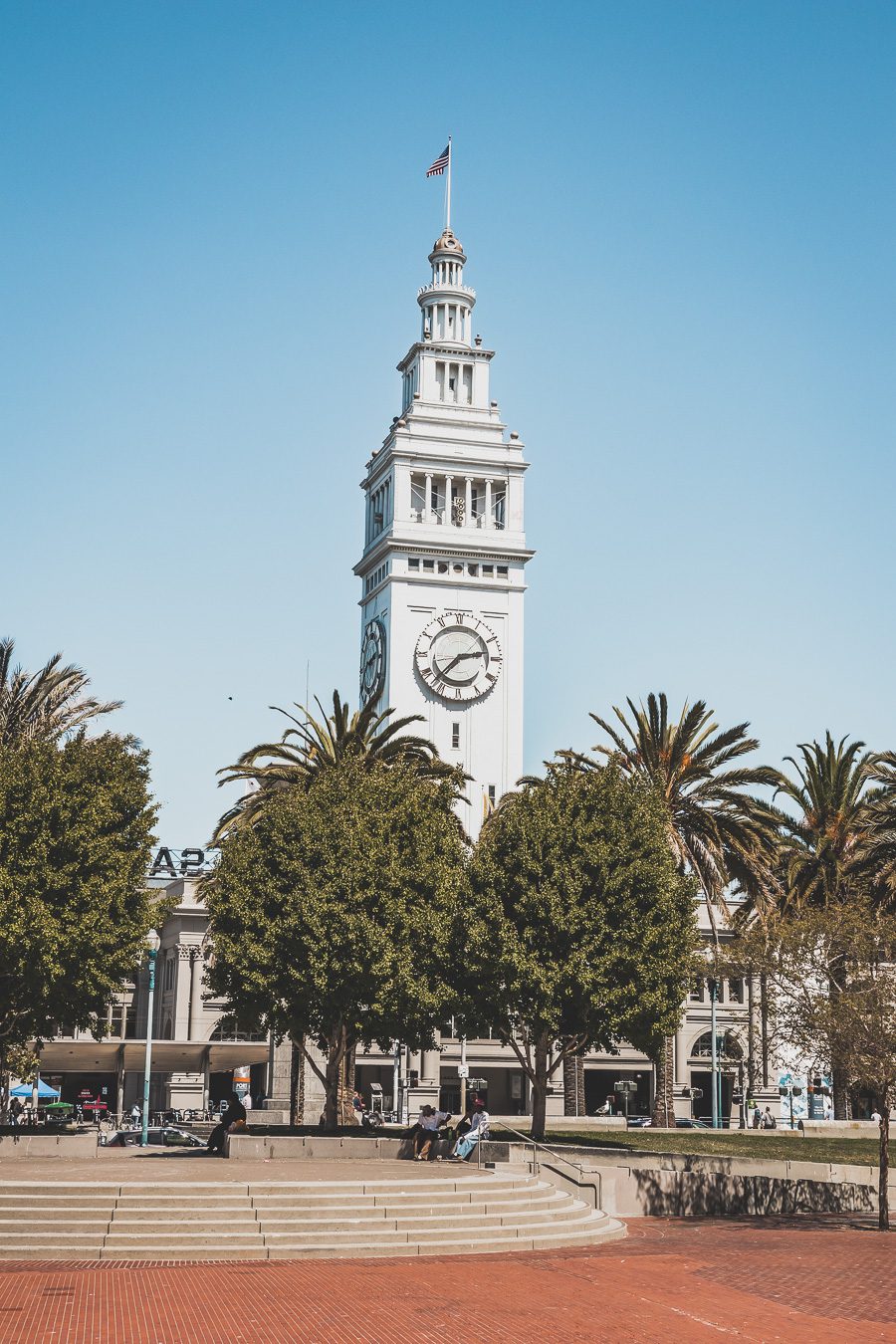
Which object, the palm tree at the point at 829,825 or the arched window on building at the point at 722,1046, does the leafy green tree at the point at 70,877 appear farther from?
the arched window on building at the point at 722,1046

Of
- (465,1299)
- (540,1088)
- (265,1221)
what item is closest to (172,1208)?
(265,1221)

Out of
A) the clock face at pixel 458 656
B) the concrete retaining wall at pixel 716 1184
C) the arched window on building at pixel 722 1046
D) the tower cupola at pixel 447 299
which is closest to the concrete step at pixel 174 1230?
the concrete retaining wall at pixel 716 1184

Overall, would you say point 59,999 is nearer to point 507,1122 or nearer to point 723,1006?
point 507,1122

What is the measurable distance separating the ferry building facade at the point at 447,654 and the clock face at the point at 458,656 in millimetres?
93

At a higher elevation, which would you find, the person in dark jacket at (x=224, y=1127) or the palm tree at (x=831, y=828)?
the palm tree at (x=831, y=828)

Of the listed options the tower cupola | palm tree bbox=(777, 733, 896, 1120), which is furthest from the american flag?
palm tree bbox=(777, 733, 896, 1120)

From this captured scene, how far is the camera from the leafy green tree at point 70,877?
39.8 m

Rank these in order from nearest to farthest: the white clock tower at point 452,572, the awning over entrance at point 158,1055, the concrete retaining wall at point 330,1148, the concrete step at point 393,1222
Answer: the concrete step at point 393,1222 < the concrete retaining wall at point 330,1148 < the awning over entrance at point 158,1055 < the white clock tower at point 452,572

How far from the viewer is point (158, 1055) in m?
74.8

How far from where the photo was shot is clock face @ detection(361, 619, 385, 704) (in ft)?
315

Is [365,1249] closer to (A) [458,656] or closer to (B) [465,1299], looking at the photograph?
(B) [465,1299]

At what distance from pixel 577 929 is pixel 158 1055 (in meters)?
39.8

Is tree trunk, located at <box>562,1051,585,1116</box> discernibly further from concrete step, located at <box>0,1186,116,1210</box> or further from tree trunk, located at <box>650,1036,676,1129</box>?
concrete step, located at <box>0,1186,116,1210</box>

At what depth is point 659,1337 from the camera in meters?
18.9
